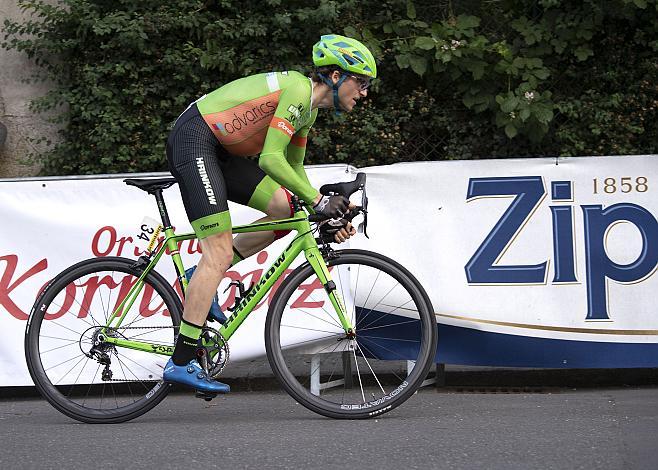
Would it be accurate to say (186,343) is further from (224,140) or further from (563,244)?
(563,244)

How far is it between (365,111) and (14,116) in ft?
10.3

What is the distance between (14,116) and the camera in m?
9.87

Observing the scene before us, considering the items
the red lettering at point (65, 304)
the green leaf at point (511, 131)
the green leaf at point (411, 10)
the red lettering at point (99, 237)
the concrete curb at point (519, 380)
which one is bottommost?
the concrete curb at point (519, 380)

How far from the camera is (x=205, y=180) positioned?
565 cm

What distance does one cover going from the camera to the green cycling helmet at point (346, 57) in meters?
5.62

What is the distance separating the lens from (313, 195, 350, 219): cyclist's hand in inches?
220

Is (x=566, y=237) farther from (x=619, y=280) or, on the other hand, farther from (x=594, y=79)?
(x=594, y=79)

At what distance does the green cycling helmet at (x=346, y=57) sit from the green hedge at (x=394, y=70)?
329 cm

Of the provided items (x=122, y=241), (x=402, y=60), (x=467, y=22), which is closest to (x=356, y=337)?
(x=122, y=241)

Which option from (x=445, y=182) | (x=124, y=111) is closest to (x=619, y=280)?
(x=445, y=182)

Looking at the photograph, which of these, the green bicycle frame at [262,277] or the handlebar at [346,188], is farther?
the green bicycle frame at [262,277]

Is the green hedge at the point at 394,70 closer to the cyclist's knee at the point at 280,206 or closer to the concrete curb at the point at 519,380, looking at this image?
the concrete curb at the point at 519,380

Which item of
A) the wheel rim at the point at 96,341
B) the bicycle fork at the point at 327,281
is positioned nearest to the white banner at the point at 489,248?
the wheel rim at the point at 96,341

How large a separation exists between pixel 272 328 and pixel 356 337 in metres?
0.86
